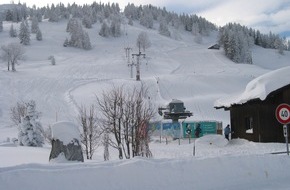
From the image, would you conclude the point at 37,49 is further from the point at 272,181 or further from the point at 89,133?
the point at 272,181

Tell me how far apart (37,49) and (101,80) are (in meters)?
62.5

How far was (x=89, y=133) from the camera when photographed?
22656 millimetres

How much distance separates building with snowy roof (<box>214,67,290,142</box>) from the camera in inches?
952

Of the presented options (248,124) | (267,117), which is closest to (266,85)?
(267,117)

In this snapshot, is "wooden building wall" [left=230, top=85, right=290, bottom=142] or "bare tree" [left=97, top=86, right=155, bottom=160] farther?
"wooden building wall" [left=230, top=85, right=290, bottom=142]

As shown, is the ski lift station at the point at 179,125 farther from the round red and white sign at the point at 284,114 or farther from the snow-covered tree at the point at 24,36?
the snow-covered tree at the point at 24,36

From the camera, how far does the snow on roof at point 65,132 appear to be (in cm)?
1252

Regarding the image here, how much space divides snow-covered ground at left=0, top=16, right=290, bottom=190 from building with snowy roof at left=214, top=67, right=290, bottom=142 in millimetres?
997

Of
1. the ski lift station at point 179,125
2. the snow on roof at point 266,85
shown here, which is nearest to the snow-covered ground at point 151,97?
the ski lift station at point 179,125

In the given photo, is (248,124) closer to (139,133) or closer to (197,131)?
(197,131)

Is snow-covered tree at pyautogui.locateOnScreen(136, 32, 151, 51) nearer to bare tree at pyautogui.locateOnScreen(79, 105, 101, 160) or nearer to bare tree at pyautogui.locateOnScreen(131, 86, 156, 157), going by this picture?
bare tree at pyautogui.locateOnScreen(79, 105, 101, 160)

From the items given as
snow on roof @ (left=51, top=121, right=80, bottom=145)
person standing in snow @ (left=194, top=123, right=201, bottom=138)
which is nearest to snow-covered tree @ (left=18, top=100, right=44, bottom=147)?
person standing in snow @ (left=194, top=123, right=201, bottom=138)

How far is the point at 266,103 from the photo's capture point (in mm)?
25031

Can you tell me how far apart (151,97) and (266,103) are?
127 feet
